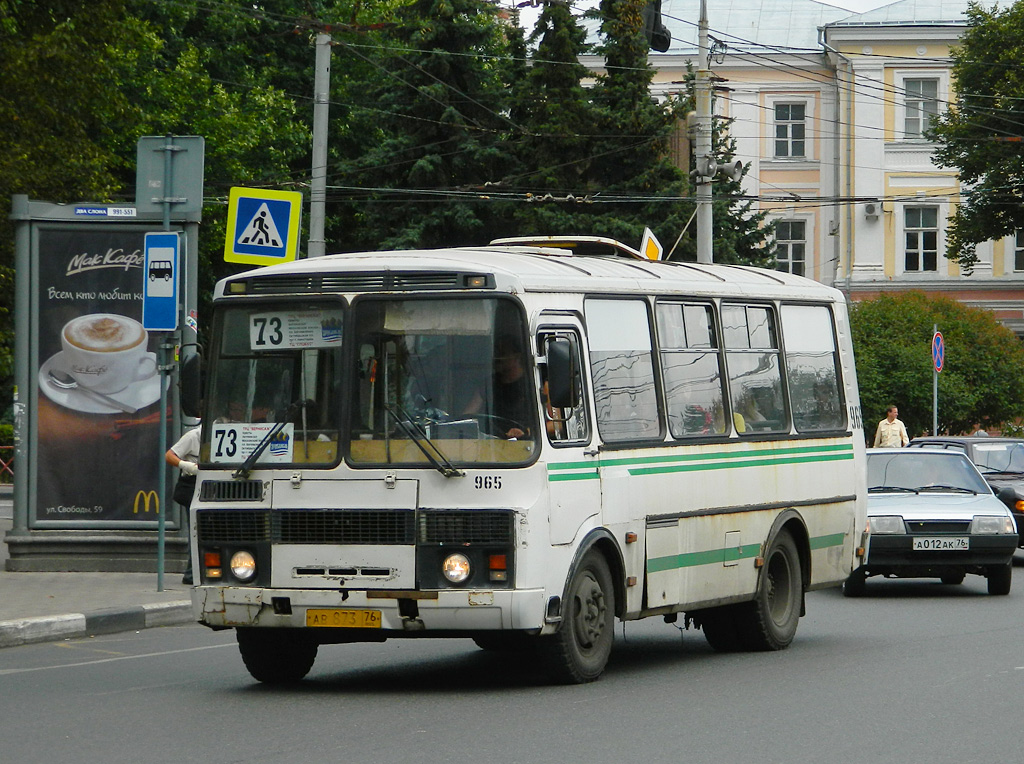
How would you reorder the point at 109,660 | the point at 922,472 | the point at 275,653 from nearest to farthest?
the point at 275,653, the point at 109,660, the point at 922,472

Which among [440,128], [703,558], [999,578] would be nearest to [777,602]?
[703,558]

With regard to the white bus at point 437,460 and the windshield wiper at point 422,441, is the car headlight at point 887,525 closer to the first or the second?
the white bus at point 437,460

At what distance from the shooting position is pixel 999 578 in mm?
17078

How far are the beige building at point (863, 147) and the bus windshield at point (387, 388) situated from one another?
50.0 m

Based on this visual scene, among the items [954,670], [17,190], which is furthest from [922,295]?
[954,670]

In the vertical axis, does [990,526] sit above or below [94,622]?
above

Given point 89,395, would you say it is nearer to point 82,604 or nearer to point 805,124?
point 82,604

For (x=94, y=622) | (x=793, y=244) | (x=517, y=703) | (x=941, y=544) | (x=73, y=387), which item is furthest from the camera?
(x=793, y=244)

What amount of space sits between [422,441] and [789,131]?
53.4 metres

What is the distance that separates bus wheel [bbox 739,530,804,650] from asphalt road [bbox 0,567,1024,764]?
193 millimetres

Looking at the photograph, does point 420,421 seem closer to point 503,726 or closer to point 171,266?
point 503,726

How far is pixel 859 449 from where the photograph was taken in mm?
13891

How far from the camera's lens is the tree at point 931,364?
155 ft

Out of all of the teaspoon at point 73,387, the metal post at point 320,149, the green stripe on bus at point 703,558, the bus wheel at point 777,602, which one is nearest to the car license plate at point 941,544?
the bus wheel at point 777,602
